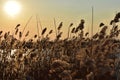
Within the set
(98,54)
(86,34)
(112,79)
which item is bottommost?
(112,79)

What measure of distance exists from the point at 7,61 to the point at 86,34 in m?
3.43

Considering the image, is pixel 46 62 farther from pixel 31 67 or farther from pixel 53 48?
pixel 53 48

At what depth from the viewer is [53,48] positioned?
310 inches

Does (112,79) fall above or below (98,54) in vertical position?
below

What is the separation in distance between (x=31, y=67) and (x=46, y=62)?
0.39 metres

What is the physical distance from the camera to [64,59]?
628 centimetres

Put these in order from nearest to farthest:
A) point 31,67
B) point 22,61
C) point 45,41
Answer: point 22,61 → point 31,67 → point 45,41

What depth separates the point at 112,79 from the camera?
5.23 m

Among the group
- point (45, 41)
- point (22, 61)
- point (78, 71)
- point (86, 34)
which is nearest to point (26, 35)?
point (45, 41)

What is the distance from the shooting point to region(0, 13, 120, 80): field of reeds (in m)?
4.65

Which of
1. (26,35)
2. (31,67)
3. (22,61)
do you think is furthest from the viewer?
(26,35)

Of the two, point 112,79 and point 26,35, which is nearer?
point 112,79

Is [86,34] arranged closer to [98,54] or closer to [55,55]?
[55,55]

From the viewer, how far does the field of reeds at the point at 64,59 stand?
4648mm
